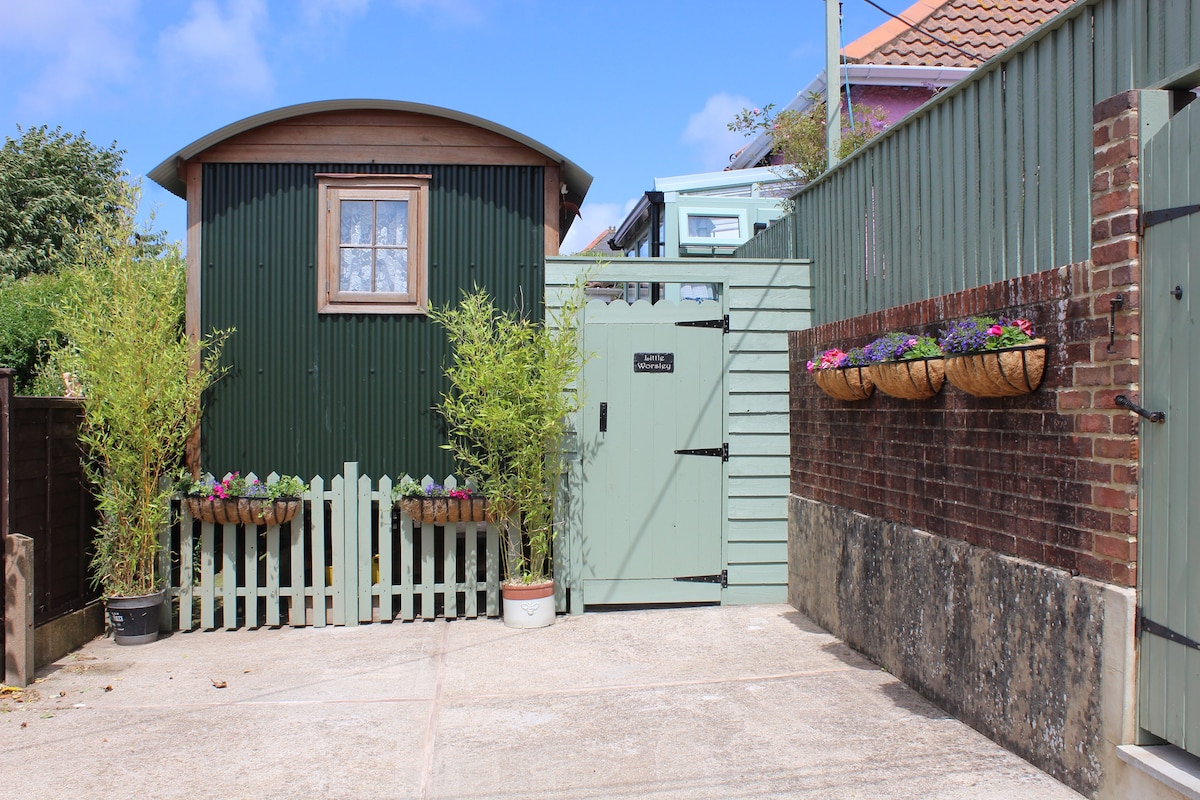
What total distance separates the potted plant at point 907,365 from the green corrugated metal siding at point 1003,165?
344mm

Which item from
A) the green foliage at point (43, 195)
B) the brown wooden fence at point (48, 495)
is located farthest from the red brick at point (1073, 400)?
the green foliage at point (43, 195)

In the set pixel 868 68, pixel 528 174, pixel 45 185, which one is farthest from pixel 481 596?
pixel 45 185

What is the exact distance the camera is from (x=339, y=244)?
6.88 metres

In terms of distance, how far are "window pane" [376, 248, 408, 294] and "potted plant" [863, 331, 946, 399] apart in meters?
3.50

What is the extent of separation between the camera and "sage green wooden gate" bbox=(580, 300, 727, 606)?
22.2 ft

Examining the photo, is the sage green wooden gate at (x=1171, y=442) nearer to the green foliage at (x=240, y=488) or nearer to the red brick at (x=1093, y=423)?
the red brick at (x=1093, y=423)

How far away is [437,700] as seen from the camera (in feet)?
16.0

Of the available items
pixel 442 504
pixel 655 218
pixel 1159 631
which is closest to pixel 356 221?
pixel 442 504

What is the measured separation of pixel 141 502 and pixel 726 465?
4011mm

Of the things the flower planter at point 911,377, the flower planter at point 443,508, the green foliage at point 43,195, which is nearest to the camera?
the flower planter at point 911,377

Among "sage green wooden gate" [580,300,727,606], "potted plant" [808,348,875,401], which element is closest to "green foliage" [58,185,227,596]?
"sage green wooden gate" [580,300,727,606]

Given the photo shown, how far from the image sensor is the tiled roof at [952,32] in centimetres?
1059

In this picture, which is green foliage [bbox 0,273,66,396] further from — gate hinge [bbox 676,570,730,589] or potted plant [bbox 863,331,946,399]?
potted plant [bbox 863,331,946,399]

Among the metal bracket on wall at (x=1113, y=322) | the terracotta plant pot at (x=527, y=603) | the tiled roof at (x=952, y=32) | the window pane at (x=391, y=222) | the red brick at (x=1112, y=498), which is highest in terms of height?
the tiled roof at (x=952, y=32)
